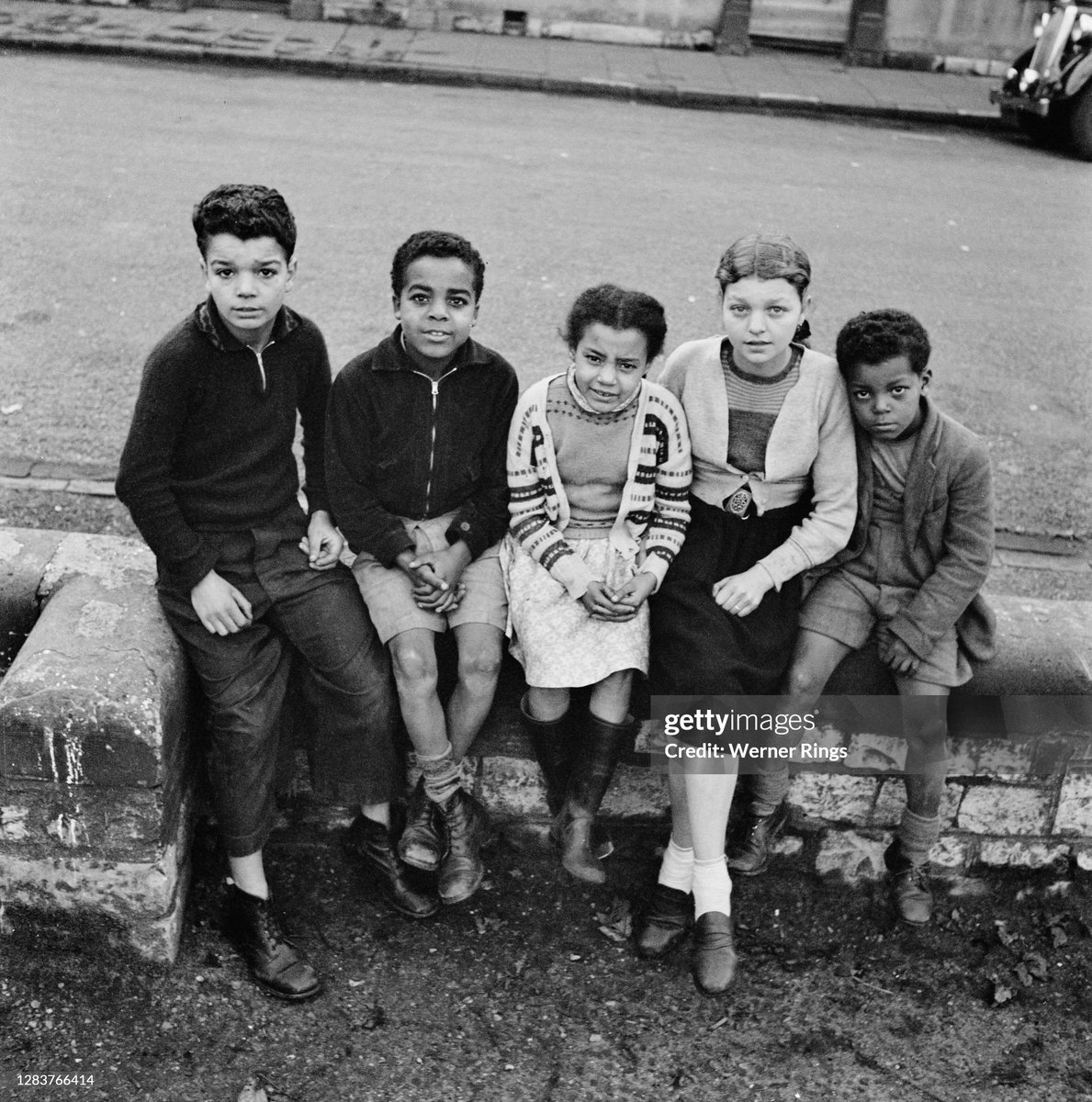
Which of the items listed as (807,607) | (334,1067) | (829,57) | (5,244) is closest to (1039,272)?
(807,607)

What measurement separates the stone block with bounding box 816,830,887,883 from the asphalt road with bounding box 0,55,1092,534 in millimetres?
1979

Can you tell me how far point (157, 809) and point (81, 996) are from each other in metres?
0.53

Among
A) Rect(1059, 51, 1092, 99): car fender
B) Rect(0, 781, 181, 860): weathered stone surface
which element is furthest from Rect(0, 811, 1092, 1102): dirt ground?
Rect(1059, 51, 1092, 99): car fender

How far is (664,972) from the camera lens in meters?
3.19

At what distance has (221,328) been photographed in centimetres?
303

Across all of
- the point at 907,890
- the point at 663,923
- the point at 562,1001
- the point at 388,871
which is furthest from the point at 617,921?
the point at 907,890

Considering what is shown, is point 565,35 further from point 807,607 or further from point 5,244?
point 807,607

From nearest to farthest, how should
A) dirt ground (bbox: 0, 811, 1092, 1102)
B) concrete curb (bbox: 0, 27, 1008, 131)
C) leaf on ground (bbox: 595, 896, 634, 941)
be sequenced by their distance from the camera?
1. dirt ground (bbox: 0, 811, 1092, 1102)
2. leaf on ground (bbox: 595, 896, 634, 941)
3. concrete curb (bbox: 0, 27, 1008, 131)

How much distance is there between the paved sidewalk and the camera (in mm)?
12312

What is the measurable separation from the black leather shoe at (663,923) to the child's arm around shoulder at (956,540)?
88 centimetres

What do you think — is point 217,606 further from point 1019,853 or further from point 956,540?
point 1019,853

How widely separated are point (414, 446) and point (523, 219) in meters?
5.04

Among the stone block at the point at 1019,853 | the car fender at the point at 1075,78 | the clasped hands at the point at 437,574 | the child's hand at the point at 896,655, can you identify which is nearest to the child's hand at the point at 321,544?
the clasped hands at the point at 437,574

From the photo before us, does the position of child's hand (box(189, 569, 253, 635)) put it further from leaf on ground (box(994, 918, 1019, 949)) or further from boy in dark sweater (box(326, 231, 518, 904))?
leaf on ground (box(994, 918, 1019, 949))
